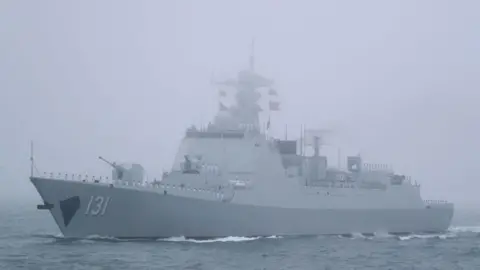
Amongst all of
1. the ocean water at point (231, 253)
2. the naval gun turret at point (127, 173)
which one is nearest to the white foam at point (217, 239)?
the ocean water at point (231, 253)

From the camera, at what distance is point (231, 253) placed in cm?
2794

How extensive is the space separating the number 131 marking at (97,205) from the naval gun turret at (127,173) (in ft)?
5.60

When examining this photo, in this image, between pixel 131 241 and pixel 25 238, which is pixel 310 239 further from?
pixel 25 238

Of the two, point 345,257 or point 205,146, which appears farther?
point 205,146

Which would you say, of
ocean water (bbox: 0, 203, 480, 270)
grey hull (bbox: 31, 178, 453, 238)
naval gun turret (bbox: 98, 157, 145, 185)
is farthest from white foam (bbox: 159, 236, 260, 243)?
naval gun turret (bbox: 98, 157, 145, 185)

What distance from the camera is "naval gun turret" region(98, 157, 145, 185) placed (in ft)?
101

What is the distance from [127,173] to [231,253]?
20.1ft

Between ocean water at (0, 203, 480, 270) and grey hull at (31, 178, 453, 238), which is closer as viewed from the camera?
ocean water at (0, 203, 480, 270)

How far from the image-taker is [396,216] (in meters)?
40.2

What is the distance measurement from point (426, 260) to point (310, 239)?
6.65m

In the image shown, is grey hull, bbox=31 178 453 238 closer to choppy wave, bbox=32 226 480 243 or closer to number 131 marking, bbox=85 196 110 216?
number 131 marking, bbox=85 196 110 216

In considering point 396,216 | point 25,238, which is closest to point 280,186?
point 396,216

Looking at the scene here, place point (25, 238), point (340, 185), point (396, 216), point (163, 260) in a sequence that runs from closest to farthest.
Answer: point (163, 260) < point (25, 238) < point (340, 185) < point (396, 216)

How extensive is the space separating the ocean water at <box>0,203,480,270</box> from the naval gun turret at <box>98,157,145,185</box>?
2.80 m
